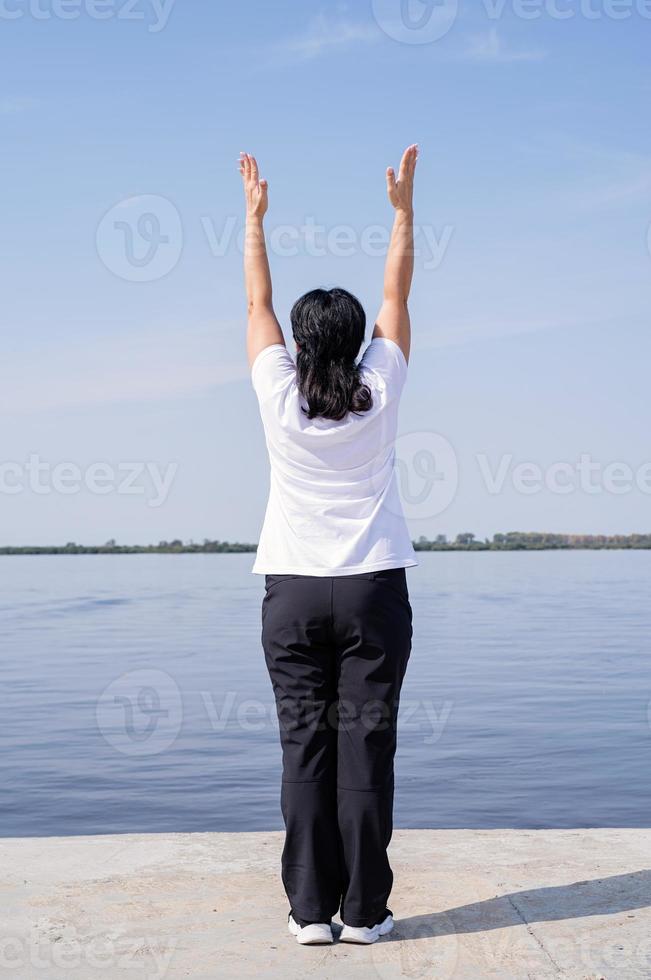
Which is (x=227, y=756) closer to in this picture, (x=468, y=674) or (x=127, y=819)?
(x=127, y=819)

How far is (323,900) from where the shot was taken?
355 cm

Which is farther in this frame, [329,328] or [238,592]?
[238,592]

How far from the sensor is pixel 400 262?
3795mm

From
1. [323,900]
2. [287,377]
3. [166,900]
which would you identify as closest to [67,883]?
[166,900]

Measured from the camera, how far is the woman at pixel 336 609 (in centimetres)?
350

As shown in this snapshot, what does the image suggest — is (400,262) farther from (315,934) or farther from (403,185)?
(315,934)

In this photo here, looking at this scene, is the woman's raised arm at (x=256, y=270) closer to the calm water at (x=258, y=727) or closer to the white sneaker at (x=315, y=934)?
the white sneaker at (x=315, y=934)

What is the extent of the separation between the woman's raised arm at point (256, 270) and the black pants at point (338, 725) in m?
0.81

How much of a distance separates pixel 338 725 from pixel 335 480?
2.54 ft

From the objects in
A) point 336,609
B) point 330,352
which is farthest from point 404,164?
point 336,609

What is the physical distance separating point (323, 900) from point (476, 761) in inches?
283

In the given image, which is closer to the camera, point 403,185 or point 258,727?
point 403,185

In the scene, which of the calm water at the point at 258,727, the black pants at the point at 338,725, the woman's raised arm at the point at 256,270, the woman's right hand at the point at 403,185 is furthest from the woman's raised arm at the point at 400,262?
the calm water at the point at 258,727

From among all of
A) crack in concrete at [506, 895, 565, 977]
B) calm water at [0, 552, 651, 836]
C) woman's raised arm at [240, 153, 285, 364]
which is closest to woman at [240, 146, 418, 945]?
woman's raised arm at [240, 153, 285, 364]
